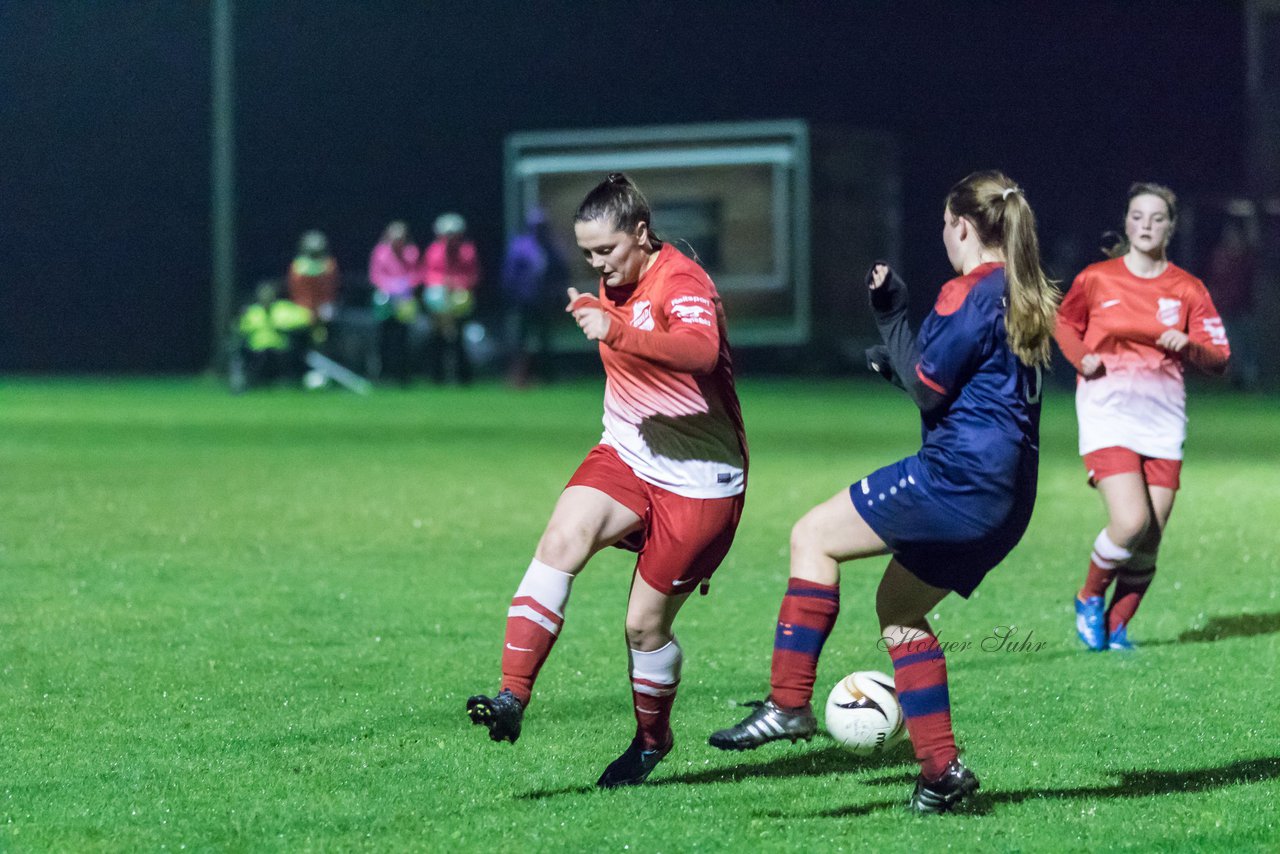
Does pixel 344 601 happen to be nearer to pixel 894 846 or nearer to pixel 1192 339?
pixel 1192 339

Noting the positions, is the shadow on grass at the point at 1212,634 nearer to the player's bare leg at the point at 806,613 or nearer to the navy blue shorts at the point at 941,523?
the player's bare leg at the point at 806,613

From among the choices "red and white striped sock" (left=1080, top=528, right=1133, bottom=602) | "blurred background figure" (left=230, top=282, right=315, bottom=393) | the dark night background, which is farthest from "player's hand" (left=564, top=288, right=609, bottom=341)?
the dark night background

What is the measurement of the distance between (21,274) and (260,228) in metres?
4.38

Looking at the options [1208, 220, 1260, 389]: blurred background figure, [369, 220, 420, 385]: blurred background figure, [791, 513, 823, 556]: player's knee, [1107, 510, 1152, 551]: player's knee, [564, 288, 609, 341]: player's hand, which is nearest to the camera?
[564, 288, 609, 341]: player's hand

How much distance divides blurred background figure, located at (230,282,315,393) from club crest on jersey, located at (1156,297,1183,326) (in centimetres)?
1985

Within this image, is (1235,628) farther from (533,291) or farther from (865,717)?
(533,291)

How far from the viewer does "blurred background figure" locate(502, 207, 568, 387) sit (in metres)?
26.7

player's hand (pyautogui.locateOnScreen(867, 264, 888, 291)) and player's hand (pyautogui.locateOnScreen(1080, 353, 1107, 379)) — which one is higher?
player's hand (pyautogui.locateOnScreen(867, 264, 888, 291))

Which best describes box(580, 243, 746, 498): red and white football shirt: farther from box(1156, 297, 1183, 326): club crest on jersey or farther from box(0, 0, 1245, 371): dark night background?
box(0, 0, 1245, 371): dark night background

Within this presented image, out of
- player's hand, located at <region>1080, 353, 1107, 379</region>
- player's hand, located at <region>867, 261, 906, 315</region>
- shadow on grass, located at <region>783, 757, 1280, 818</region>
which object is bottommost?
shadow on grass, located at <region>783, 757, 1280, 818</region>

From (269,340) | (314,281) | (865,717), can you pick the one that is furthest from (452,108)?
(865,717)

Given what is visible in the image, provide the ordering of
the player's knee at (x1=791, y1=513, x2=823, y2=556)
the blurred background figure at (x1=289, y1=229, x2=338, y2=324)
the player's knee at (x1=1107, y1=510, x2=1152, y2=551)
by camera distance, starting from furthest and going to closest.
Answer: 1. the blurred background figure at (x1=289, y1=229, x2=338, y2=324)
2. the player's knee at (x1=1107, y1=510, x2=1152, y2=551)
3. the player's knee at (x1=791, y1=513, x2=823, y2=556)

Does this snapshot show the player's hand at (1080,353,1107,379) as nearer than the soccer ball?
No

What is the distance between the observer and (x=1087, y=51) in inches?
1231
